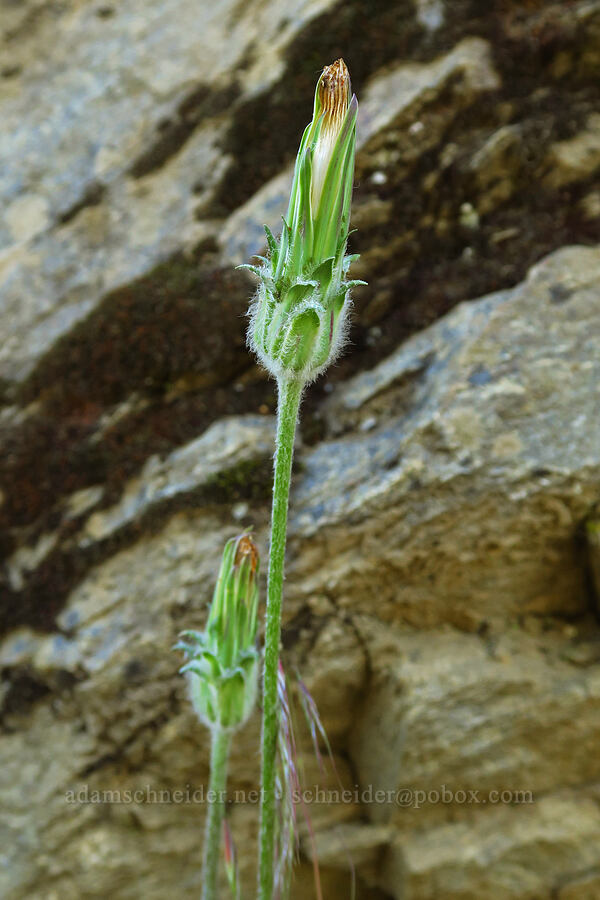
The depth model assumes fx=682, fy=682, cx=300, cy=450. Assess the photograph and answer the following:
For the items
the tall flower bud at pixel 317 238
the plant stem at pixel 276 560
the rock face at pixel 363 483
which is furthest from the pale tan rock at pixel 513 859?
the tall flower bud at pixel 317 238

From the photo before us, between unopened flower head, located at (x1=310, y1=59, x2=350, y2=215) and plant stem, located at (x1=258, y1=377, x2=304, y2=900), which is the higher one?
unopened flower head, located at (x1=310, y1=59, x2=350, y2=215)

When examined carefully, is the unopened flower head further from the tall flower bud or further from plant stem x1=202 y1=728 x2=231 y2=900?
plant stem x1=202 y1=728 x2=231 y2=900

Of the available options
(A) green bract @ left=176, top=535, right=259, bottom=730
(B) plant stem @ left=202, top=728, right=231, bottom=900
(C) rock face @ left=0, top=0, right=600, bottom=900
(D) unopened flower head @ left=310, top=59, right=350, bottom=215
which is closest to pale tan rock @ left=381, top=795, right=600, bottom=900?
(C) rock face @ left=0, top=0, right=600, bottom=900

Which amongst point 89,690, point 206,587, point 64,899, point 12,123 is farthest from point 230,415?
point 12,123

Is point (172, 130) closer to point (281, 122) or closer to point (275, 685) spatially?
point (281, 122)

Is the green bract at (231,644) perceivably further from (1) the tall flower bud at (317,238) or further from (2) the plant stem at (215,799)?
(1) the tall flower bud at (317,238)

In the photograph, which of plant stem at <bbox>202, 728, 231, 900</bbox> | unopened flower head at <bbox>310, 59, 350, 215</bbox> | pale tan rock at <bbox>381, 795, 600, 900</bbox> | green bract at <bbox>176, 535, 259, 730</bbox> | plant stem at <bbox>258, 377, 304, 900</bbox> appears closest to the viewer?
unopened flower head at <bbox>310, 59, 350, 215</bbox>
